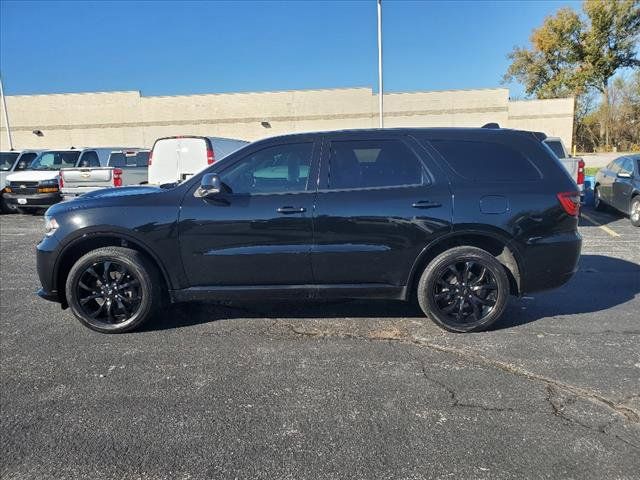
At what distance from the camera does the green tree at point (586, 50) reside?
126 feet

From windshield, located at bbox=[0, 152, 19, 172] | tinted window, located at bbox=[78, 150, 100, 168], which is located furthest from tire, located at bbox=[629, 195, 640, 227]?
windshield, located at bbox=[0, 152, 19, 172]

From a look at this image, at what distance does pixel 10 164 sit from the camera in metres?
16.3

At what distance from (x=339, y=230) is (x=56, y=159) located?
13.0m

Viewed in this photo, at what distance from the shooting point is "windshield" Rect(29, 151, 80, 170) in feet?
45.1

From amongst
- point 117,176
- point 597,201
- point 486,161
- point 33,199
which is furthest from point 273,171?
point 33,199

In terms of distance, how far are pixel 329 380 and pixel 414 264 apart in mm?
1338

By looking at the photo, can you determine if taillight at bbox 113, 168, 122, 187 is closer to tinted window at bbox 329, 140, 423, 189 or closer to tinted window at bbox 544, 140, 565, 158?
tinted window at bbox 329, 140, 423, 189

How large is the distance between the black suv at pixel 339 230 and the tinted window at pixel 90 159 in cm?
1055

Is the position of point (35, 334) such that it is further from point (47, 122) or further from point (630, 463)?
point (47, 122)

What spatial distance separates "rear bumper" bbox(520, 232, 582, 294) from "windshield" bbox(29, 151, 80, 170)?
1357cm

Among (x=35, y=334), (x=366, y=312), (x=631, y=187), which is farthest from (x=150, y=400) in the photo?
(x=631, y=187)

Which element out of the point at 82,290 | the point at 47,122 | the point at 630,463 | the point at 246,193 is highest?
the point at 47,122

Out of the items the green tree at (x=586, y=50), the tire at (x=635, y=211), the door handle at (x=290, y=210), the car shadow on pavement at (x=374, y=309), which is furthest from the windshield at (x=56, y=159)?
the green tree at (x=586, y=50)

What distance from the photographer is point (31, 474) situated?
7.86 feet
